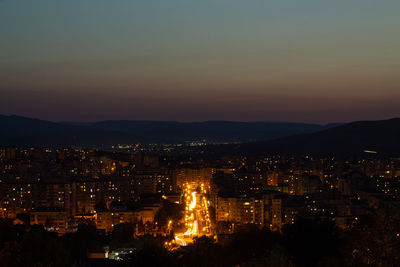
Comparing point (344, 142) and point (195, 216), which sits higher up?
point (344, 142)

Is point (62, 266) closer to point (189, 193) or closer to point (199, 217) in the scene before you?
point (199, 217)

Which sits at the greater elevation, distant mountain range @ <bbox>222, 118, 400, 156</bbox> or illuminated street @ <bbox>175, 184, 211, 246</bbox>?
distant mountain range @ <bbox>222, 118, 400, 156</bbox>

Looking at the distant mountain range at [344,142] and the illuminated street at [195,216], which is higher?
the distant mountain range at [344,142]

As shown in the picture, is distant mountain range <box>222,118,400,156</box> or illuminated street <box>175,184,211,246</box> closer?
illuminated street <box>175,184,211,246</box>

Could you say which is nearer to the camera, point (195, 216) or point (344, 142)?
point (195, 216)

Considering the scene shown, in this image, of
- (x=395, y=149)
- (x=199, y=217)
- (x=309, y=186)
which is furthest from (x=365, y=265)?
(x=395, y=149)
